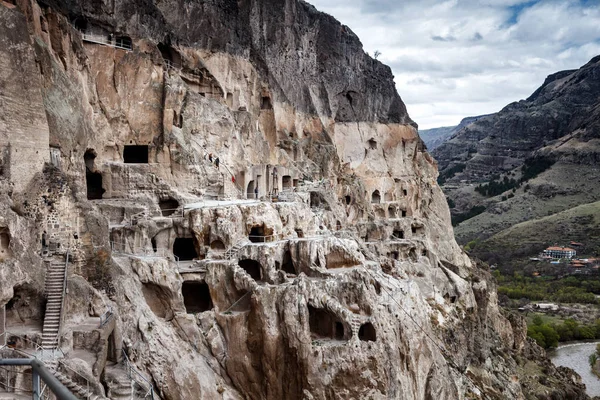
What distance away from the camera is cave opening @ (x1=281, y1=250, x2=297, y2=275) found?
3100 cm

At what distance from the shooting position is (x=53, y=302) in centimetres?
1919

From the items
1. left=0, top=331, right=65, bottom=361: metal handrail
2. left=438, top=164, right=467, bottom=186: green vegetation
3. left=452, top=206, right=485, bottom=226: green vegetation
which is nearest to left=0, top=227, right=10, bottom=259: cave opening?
left=0, top=331, right=65, bottom=361: metal handrail

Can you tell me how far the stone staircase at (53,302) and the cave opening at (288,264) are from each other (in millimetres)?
12825

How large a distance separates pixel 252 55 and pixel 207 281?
2694 centimetres

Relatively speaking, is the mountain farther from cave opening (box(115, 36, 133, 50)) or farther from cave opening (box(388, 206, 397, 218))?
cave opening (box(115, 36, 133, 50))

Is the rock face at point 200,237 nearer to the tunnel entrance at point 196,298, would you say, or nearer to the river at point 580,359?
the tunnel entrance at point 196,298

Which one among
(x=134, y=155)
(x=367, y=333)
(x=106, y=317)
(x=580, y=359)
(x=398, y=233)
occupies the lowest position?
(x=580, y=359)

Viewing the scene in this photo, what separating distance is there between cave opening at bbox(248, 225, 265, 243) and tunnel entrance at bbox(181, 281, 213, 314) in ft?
12.6

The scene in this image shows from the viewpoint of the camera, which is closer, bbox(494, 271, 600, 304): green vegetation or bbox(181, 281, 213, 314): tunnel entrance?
bbox(181, 281, 213, 314): tunnel entrance

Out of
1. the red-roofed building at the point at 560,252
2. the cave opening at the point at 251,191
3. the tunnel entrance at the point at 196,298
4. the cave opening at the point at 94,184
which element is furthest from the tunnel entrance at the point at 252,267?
the red-roofed building at the point at 560,252

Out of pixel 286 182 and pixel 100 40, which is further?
pixel 286 182

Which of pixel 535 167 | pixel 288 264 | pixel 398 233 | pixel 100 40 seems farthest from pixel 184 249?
pixel 535 167

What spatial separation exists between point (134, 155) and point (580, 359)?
56.1 meters

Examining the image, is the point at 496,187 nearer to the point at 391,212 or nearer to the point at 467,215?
the point at 467,215
